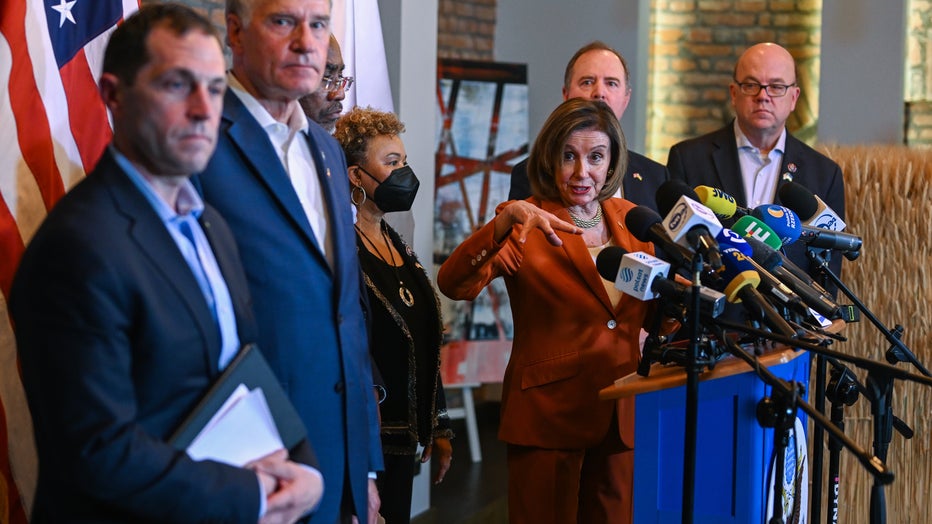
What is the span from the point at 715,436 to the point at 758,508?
175 millimetres

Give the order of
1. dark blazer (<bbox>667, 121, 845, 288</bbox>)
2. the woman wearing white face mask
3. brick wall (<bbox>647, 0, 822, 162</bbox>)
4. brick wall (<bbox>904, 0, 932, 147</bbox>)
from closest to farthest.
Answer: the woman wearing white face mask < dark blazer (<bbox>667, 121, 845, 288</bbox>) < brick wall (<bbox>904, 0, 932, 147</bbox>) < brick wall (<bbox>647, 0, 822, 162</bbox>)

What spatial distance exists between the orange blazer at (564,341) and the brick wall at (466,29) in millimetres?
4319

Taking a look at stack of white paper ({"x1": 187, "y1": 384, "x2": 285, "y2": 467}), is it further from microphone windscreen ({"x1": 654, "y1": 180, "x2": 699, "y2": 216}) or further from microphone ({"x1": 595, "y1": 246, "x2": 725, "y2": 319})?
microphone windscreen ({"x1": 654, "y1": 180, "x2": 699, "y2": 216})

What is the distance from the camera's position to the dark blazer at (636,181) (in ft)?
12.0

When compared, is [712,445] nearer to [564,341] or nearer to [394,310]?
[564,341]

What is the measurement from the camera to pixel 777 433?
226 centimetres

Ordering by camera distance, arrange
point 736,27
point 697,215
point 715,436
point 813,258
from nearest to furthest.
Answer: point 697,215 < point 715,436 < point 813,258 < point 736,27

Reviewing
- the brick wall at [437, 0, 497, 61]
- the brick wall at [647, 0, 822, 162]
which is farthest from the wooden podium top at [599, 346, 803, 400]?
the brick wall at [647, 0, 822, 162]

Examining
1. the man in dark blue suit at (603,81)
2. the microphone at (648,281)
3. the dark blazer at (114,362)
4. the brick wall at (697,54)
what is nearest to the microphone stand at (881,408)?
the microphone at (648,281)

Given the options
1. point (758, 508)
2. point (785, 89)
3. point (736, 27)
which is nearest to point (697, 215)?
point (758, 508)

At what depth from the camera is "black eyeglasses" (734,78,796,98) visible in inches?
169

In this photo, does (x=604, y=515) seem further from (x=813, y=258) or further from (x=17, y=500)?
(x=17, y=500)

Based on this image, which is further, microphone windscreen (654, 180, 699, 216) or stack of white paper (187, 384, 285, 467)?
microphone windscreen (654, 180, 699, 216)

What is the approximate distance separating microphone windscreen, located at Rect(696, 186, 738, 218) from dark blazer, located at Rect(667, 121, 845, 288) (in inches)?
61.2
